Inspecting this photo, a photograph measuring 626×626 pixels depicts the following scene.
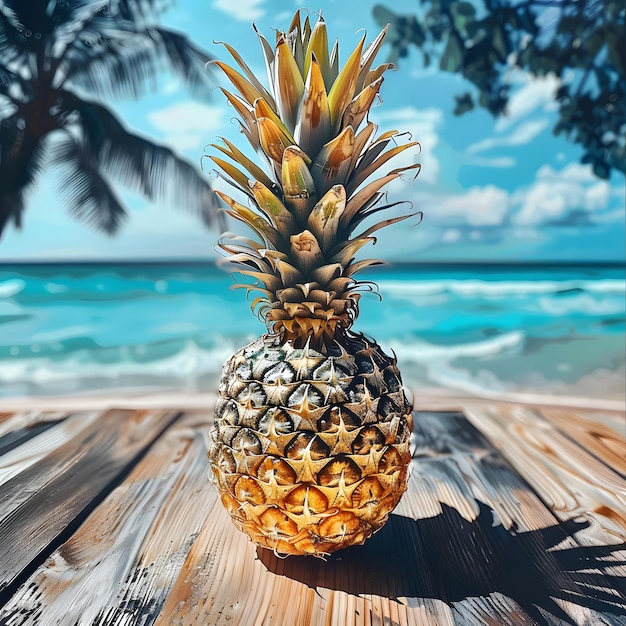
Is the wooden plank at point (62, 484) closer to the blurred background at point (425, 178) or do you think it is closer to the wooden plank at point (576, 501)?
the wooden plank at point (576, 501)

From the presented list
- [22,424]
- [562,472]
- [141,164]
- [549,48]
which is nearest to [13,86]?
[141,164]

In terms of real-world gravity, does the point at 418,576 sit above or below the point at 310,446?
below

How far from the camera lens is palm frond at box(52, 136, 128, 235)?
364 centimetres

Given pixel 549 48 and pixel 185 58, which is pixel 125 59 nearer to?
pixel 185 58

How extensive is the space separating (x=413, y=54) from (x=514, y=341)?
9.04 ft

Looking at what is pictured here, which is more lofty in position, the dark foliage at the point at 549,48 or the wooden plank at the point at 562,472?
the dark foliage at the point at 549,48

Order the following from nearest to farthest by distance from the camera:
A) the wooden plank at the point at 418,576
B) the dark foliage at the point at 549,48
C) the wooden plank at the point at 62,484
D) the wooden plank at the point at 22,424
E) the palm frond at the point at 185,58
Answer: the wooden plank at the point at 418,576 < the wooden plank at the point at 62,484 < the wooden plank at the point at 22,424 < the dark foliage at the point at 549,48 < the palm frond at the point at 185,58

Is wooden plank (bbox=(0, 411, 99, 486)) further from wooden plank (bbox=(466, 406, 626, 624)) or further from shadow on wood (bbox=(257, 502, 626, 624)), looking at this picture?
wooden plank (bbox=(466, 406, 626, 624))

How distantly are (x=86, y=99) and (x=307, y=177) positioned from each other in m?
3.62

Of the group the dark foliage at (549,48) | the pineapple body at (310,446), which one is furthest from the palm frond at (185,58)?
the pineapple body at (310,446)

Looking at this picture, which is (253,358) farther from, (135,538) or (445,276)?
(445,276)

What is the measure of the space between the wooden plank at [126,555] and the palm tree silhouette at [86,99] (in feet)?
10.1

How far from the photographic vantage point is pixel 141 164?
3.72m

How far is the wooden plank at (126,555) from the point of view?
0.69 meters
